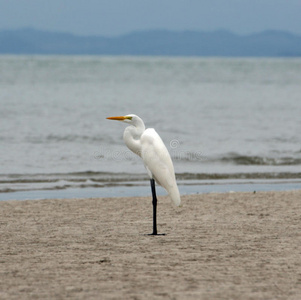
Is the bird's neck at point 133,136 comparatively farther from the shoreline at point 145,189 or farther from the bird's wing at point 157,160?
the shoreline at point 145,189

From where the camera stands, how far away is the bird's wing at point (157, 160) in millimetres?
7082

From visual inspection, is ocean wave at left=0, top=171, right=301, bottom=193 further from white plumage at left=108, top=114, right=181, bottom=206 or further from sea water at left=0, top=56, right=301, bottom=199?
white plumage at left=108, top=114, right=181, bottom=206

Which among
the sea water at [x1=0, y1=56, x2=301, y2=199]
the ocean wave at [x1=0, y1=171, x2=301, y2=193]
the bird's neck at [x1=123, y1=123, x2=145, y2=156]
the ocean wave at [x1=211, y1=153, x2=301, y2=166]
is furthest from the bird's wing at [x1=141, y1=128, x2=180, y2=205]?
the ocean wave at [x1=211, y1=153, x2=301, y2=166]

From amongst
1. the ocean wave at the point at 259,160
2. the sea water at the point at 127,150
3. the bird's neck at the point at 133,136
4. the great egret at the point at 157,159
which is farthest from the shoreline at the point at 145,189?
the great egret at the point at 157,159

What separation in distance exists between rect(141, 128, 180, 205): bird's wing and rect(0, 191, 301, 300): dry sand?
0.55 meters

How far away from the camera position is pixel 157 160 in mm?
7090

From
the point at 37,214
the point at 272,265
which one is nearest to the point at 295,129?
the point at 37,214

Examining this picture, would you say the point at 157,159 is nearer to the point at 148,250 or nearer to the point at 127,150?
the point at 148,250

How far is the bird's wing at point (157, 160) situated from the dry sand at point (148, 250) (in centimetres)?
55

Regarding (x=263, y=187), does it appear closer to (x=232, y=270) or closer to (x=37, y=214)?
(x=37, y=214)

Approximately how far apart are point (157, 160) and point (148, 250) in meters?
1.08

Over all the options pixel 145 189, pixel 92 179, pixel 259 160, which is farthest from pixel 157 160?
pixel 259 160

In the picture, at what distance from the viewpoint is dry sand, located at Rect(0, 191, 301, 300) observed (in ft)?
16.4

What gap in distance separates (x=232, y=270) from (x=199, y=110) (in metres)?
29.2
